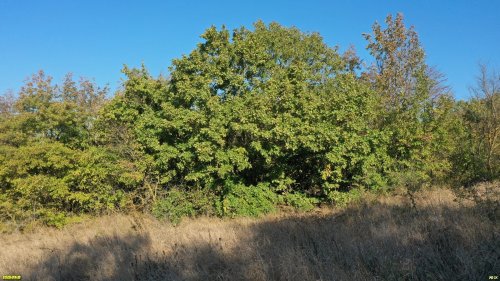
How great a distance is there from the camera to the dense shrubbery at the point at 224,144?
41.6ft

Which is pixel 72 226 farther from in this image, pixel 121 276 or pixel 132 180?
pixel 121 276

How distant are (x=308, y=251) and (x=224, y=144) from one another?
748 centimetres

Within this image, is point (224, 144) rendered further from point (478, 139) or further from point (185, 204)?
point (478, 139)

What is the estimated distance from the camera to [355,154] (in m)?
13.0

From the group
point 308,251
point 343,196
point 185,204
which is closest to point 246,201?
point 185,204

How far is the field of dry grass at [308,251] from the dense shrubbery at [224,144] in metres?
3.29

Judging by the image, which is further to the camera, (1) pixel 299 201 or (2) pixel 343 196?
(1) pixel 299 201

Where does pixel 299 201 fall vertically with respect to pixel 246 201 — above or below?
below

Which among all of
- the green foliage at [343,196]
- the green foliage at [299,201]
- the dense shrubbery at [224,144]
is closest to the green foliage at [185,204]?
the dense shrubbery at [224,144]

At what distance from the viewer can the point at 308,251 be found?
609 cm

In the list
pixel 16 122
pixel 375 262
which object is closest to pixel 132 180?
pixel 16 122

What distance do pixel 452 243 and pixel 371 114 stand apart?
8726 millimetres

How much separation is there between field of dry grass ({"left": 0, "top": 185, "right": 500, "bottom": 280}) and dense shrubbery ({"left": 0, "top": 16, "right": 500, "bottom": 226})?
3290mm

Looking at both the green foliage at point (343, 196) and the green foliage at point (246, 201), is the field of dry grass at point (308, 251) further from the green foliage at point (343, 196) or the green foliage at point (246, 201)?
the green foliage at point (246, 201)
